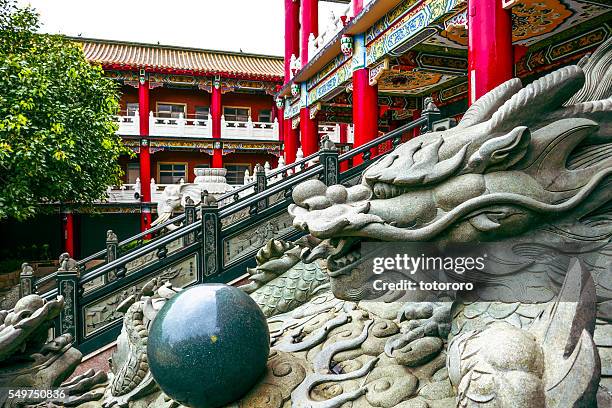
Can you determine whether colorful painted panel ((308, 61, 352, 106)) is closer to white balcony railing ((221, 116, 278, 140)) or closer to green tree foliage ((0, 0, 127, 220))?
green tree foliage ((0, 0, 127, 220))

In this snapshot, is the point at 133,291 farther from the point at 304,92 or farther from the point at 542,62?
the point at 304,92

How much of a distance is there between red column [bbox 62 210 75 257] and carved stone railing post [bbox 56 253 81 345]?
49.7 feet

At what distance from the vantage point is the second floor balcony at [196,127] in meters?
21.5

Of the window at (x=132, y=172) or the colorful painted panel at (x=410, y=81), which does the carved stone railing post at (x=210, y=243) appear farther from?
the window at (x=132, y=172)

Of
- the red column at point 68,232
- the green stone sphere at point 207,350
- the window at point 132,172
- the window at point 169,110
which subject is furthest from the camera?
the window at point 169,110

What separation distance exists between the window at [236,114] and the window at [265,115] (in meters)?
0.66

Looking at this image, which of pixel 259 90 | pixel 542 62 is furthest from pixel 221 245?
pixel 259 90

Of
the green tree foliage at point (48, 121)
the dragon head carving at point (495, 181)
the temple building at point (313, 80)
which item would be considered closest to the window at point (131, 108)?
the temple building at point (313, 80)

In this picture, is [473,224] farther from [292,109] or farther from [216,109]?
[216,109]

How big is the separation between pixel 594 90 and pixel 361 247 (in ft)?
6.05

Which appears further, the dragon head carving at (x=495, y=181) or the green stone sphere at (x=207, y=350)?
the green stone sphere at (x=207, y=350)

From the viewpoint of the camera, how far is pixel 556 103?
2783 millimetres

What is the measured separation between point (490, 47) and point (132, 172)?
66.6ft

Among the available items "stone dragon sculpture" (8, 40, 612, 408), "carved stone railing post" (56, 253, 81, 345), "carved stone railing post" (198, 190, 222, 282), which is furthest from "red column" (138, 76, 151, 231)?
"stone dragon sculpture" (8, 40, 612, 408)
